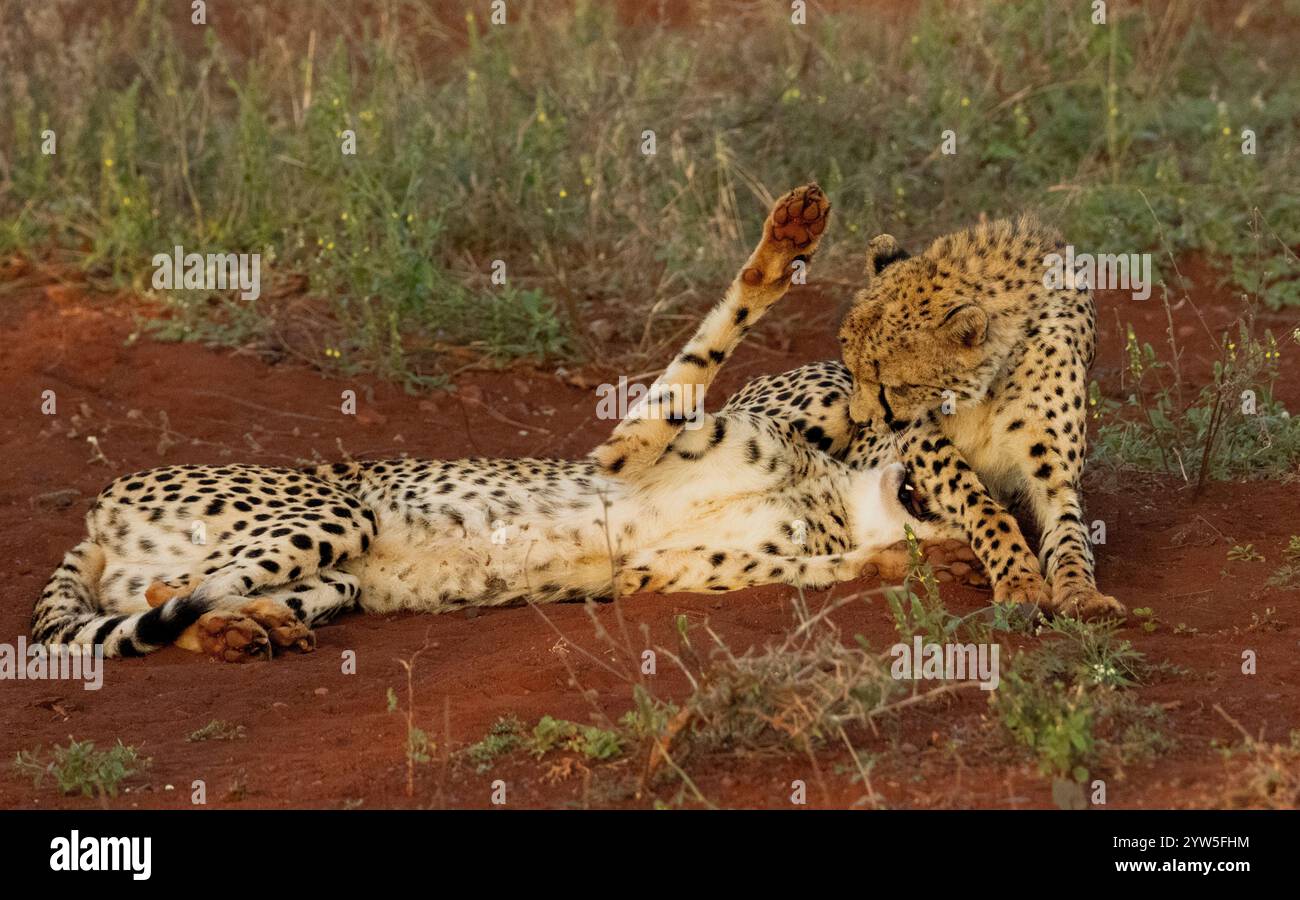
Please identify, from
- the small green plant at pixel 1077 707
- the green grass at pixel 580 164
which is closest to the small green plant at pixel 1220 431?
the green grass at pixel 580 164

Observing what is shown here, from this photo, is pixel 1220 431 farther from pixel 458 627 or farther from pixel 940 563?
pixel 458 627

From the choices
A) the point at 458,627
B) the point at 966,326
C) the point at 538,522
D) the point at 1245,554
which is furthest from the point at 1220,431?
the point at 458,627

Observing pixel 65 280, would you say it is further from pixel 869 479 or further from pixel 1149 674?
pixel 1149 674

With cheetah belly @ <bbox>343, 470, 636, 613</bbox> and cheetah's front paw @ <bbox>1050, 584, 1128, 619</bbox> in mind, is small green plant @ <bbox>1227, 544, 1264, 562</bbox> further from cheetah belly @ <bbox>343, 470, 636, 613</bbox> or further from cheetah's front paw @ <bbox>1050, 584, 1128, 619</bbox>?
cheetah belly @ <bbox>343, 470, 636, 613</bbox>

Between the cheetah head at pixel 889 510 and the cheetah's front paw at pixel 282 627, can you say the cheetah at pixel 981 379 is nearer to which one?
the cheetah head at pixel 889 510

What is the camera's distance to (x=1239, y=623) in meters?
4.61

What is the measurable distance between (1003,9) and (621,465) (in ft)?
14.8

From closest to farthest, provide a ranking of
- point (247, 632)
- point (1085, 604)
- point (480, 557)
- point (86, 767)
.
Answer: point (86, 767)
point (1085, 604)
point (247, 632)
point (480, 557)

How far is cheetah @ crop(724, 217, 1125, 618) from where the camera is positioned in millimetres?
5375

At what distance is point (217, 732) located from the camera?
440 centimetres

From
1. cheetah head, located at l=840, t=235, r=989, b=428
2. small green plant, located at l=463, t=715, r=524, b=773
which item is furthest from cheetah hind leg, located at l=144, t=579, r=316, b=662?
cheetah head, located at l=840, t=235, r=989, b=428

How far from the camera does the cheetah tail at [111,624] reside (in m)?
5.11

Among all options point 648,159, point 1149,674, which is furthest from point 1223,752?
point 648,159

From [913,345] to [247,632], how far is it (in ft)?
7.16
